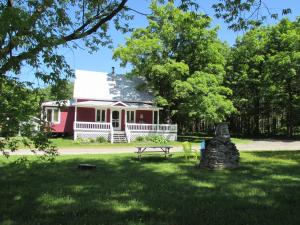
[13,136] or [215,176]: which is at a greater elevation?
[13,136]

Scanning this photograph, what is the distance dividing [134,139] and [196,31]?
1138cm

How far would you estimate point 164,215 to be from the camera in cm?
659

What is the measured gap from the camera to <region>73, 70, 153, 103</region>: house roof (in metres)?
34.5

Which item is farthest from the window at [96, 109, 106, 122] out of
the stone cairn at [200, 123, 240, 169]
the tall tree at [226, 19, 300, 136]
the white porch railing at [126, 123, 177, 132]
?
the stone cairn at [200, 123, 240, 169]

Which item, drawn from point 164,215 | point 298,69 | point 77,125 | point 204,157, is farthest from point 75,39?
point 298,69

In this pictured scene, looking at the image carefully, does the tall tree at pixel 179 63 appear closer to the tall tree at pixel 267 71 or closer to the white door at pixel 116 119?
the white door at pixel 116 119

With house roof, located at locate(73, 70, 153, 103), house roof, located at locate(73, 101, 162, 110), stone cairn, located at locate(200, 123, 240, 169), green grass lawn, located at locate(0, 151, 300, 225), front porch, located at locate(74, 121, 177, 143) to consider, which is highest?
house roof, located at locate(73, 70, 153, 103)

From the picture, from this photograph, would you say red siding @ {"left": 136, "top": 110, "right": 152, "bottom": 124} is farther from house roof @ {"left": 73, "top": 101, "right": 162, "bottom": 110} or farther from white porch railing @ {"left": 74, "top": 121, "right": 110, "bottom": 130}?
white porch railing @ {"left": 74, "top": 121, "right": 110, "bottom": 130}

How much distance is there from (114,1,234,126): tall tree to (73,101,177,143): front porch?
81.6 inches

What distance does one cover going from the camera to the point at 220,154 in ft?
42.6

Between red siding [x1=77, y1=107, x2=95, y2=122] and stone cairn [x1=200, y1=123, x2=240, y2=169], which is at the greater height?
red siding [x1=77, y1=107, x2=95, y2=122]

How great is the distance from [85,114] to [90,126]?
2711mm

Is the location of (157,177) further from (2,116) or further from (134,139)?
(134,139)

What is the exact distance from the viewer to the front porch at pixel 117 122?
30.8 meters
